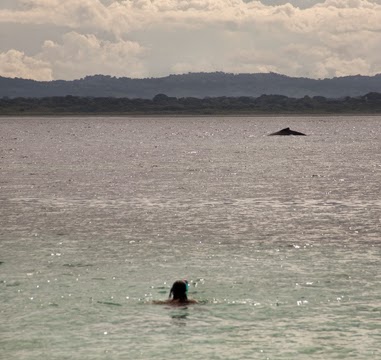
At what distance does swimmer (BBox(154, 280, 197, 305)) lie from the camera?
31.2 meters

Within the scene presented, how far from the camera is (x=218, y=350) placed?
27.0 metres

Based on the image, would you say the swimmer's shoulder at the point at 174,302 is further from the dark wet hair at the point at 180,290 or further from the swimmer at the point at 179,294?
the dark wet hair at the point at 180,290

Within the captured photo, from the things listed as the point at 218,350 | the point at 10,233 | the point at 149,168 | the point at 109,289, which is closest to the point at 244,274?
the point at 109,289

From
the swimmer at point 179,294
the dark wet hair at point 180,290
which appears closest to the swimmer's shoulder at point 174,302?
the swimmer at point 179,294

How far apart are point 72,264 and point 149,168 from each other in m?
73.9

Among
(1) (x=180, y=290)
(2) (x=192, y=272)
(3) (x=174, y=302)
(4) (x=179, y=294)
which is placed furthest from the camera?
(2) (x=192, y=272)

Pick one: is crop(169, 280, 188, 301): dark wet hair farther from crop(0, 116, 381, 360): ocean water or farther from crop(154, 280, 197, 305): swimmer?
crop(0, 116, 381, 360): ocean water

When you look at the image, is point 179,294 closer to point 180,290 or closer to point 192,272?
point 180,290

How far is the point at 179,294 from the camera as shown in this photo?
103 feet

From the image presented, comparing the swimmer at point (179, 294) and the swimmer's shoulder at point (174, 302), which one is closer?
the swimmer at point (179, 294)

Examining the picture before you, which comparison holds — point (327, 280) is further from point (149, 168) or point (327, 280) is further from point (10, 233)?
point (149, 168)

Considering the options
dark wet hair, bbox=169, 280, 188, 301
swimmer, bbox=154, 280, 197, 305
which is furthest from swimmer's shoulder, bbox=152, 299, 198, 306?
dark wet hair, bbox=169, 280, 188, 301

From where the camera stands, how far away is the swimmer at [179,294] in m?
31.2

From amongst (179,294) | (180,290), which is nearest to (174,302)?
(179,294)
